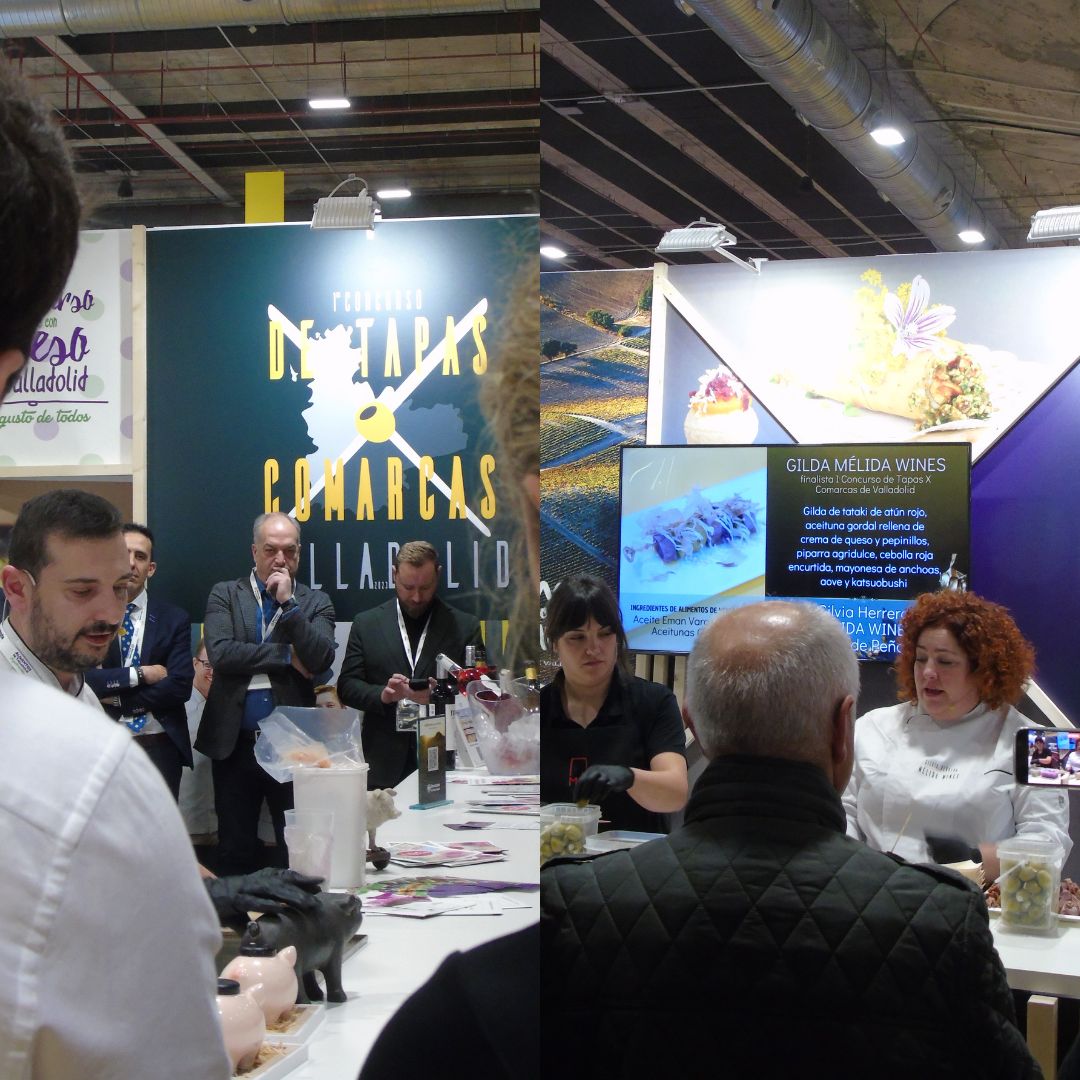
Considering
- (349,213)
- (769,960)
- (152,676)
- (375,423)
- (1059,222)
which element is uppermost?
(1059,222)

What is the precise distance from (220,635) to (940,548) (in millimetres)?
1190

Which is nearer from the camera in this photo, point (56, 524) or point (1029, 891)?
point (56, 524)

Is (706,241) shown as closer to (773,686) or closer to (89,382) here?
(773,686)

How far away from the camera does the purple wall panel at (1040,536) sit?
5.34ft

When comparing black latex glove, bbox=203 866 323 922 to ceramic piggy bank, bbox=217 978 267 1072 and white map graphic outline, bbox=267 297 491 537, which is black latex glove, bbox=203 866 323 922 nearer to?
ceramic piggy bank, bbox=217 978 267 1072

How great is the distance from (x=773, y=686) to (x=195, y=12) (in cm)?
104

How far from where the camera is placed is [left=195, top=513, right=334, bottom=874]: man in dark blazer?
69 cm

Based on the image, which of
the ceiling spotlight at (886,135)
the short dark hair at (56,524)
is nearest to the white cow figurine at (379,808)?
the short dark hair at (56,524)

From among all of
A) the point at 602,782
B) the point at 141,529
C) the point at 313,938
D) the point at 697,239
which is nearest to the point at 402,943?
the point at 313,938

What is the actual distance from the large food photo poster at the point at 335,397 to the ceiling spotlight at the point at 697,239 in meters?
0.35

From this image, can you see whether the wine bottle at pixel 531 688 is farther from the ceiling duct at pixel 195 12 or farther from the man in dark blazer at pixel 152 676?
the ceiling duct at pixel 195 12

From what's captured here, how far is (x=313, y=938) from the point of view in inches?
27.9

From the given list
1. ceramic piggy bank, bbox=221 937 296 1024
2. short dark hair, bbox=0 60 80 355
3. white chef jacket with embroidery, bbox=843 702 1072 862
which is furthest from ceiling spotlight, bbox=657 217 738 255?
white chef jacket with embroidery, bbox=843 702 1072 862

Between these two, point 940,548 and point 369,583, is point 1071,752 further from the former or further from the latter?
point 369,583
